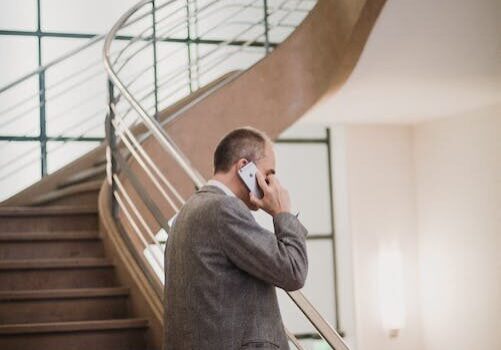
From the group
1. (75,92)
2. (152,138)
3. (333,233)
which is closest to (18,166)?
(75,92)

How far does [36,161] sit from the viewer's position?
21.9 ft

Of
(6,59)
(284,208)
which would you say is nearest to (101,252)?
(284,208)

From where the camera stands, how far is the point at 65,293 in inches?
152

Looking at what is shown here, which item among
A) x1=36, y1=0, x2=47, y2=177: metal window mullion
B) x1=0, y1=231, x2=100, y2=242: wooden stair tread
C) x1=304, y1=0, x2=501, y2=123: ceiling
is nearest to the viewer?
x1=0, y1=231, x2=100, y2=242: wooden stair tread

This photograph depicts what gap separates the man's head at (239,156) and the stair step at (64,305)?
2.00m

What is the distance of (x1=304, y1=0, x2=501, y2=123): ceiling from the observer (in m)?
5.17

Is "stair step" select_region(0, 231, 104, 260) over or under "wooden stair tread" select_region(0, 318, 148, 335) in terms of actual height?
over

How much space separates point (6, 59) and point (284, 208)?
5.17 meters

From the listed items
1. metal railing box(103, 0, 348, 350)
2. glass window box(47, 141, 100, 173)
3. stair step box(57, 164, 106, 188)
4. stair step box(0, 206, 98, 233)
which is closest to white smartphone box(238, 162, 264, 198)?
metal railing box(103, 0, 348, 350)

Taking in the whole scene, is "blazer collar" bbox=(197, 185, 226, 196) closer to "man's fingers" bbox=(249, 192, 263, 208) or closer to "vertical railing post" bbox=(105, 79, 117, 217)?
"man's fingers" bbox=(249, 192, 263, 208)

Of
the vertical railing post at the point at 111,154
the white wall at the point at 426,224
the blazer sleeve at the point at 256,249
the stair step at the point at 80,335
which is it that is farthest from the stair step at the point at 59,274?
the white wall at the point at 426,224

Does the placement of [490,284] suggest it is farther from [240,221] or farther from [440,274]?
[240,221]

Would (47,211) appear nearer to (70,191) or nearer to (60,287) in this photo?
(70,191)

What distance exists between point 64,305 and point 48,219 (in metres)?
0.92
